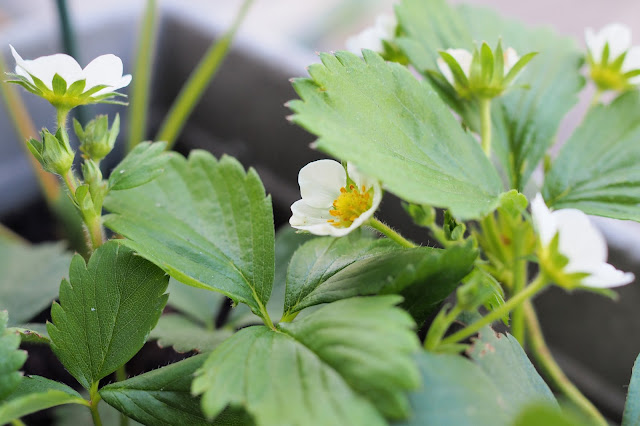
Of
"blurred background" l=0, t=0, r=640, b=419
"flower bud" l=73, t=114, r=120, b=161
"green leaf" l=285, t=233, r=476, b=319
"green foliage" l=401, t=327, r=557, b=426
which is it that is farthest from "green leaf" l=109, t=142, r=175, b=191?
"blurred background" l=0, t=0, r=640, b=419

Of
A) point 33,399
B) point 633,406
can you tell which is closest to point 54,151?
point 33,399

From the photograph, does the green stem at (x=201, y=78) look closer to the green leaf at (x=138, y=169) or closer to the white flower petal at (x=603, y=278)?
the green leaf at (x=138, y=169)

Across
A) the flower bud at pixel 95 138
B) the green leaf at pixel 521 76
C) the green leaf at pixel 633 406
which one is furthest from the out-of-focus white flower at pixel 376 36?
the green leaf at pixel 633 406

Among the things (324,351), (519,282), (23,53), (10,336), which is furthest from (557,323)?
(23,53)

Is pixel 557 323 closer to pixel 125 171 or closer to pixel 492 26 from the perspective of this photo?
pixel 492 26

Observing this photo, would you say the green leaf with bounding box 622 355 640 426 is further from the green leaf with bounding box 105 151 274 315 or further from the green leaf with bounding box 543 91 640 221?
the green leaf with bounding box 105 151 274 315

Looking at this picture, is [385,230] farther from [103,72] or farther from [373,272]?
[103,72]

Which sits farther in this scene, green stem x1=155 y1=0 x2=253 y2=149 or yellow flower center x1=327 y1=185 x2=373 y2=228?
green stem x1=155 y1=0 x2=253 y2=149
